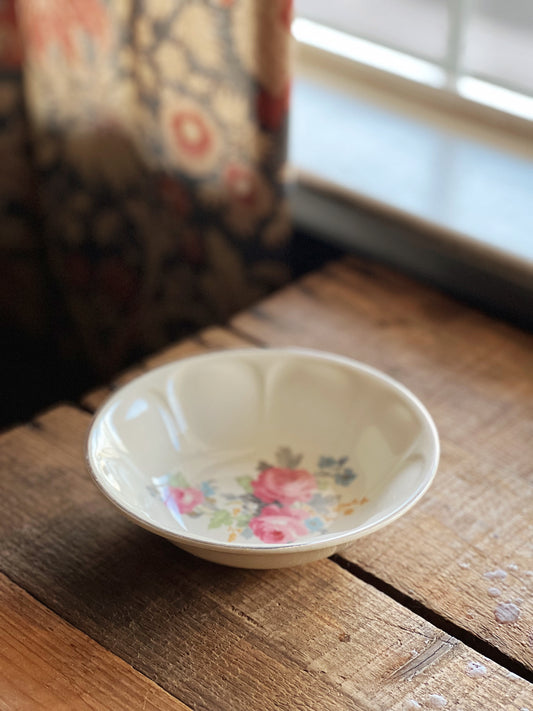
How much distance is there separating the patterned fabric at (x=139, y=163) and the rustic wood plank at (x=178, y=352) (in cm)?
24

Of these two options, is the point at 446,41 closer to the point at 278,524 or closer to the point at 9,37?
the point at 9,37

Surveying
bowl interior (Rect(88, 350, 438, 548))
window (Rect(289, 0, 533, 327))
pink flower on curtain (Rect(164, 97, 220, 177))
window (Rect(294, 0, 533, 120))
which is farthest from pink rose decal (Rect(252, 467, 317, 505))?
window (Rect(294, 0, 533, 120))

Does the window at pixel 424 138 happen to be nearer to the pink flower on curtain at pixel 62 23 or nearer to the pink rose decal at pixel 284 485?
the pink flower on curtain at pixel 62 23

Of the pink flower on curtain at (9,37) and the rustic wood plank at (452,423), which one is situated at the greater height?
the pink flower on curtain at (9,37)

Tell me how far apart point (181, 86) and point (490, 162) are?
0.42 meters

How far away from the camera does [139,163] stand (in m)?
1.41

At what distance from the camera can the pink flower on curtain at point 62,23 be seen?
133 cm

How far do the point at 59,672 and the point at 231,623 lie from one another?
0.13m

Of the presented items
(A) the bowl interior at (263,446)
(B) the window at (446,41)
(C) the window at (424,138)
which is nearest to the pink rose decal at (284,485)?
(A) the bowl interior at (263,446)

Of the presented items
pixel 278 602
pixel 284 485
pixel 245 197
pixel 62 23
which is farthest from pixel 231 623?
pixel 62 23

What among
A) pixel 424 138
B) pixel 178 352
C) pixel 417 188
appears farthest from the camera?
pixel 424 138

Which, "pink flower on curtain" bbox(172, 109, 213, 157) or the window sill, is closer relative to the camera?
the window sill

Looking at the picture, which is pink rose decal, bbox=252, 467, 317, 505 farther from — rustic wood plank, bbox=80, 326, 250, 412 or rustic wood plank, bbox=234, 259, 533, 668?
rustic wood plank, bbox=80, 326, 250, 412

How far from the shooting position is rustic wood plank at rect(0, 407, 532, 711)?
68 centimetres
